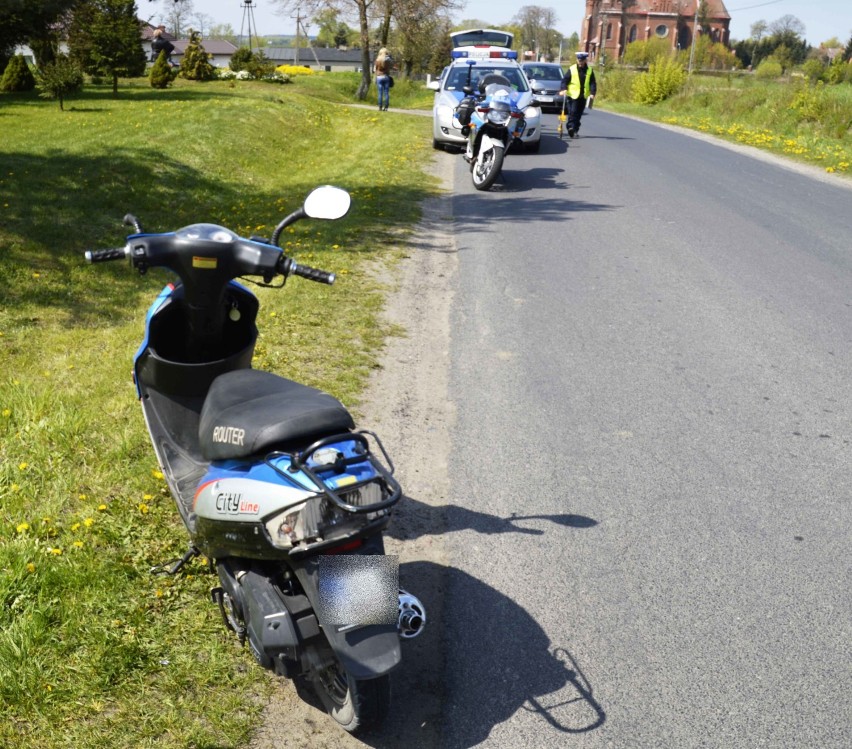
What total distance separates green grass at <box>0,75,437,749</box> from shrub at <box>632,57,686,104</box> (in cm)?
2865

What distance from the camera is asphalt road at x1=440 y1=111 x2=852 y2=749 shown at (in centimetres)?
321

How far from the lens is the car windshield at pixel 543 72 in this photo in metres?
31.8

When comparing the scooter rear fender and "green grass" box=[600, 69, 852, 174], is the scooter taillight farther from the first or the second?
"green grass" box=[600, 69, 852, 174]

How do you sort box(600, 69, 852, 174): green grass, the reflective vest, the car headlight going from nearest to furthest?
1. the car headlight
2. the reflective vest
3. box(600, 69, 852, 174): green grass

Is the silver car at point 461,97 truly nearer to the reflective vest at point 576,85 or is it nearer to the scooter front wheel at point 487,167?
the reflective vest at point 576,85

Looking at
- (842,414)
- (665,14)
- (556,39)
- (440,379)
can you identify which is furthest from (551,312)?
(556,39)

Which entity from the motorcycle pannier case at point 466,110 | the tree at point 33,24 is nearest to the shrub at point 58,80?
the tree at point 33,24

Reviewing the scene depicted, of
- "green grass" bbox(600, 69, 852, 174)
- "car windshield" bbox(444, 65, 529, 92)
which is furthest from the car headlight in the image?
"green grass" bbox(600, 69, 852, 174)

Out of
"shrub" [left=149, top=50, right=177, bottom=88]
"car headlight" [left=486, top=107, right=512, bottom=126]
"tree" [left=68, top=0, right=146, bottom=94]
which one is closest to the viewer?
"car headlight" [left=486, top=107, right=512, bottom=126]

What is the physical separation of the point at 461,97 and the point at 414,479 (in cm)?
1409

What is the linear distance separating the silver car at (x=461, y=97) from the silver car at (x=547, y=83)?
9.02 m

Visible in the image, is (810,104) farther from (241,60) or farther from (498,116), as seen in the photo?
(241,60)

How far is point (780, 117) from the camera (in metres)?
25.5

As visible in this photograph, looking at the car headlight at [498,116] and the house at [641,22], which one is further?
the house at [641,22]
